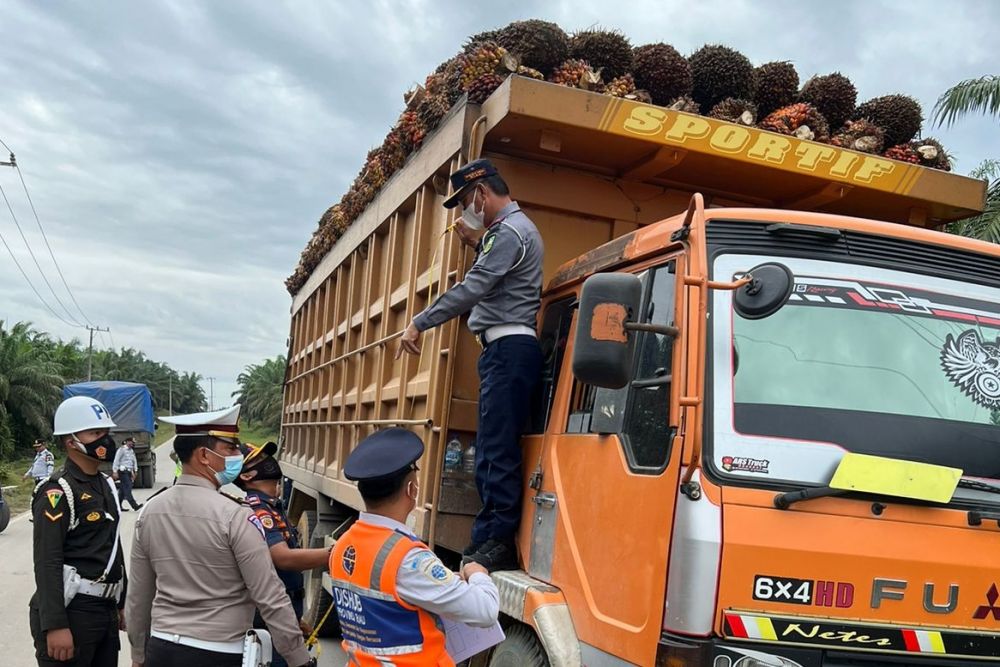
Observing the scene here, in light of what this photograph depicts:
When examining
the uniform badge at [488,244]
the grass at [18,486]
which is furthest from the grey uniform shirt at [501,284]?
the grass at [18,486]

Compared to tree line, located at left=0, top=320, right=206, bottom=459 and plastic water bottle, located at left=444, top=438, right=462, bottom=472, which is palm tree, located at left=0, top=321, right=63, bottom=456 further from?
plastic water bottle, located at left=444, top=438, right=462, bottom=472

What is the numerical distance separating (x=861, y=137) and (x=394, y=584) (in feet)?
10.9

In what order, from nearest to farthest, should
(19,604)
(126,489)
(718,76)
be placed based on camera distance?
1. (718,76)
2. (19,604)
3. (126,489)

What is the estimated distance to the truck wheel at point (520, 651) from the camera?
3.24 m

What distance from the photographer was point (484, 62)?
4.31 meters

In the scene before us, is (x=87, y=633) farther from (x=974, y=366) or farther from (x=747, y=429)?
(x=974, y=366)

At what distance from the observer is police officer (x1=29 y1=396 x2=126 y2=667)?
152 inches

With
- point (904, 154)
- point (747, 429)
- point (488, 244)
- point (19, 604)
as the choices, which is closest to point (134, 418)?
point (19, 604)

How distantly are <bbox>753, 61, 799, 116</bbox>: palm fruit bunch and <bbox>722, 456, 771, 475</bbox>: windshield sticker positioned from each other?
2682mm

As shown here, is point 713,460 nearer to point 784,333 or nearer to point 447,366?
point 784,333

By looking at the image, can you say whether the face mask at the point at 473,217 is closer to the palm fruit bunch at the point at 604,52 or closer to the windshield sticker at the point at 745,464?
the palm fruit bunch at the point at 604,52

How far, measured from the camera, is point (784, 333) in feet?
9.37

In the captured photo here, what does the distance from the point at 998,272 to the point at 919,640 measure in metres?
1.37

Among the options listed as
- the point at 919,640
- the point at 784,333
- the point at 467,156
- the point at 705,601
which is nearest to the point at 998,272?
the point at 784,333
